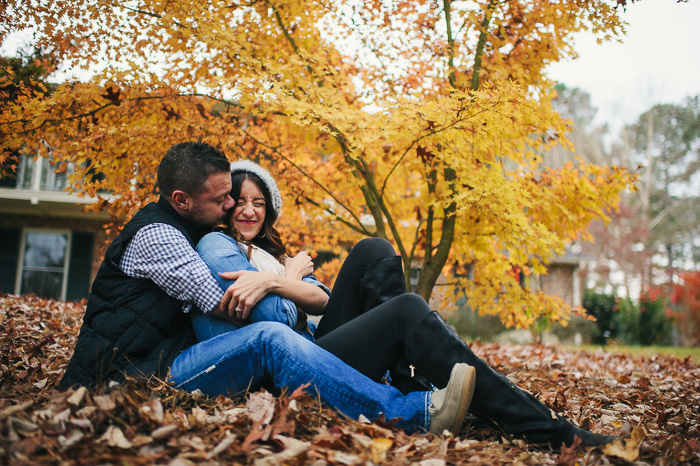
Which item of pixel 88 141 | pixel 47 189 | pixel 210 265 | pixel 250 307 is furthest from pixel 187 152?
pixel 47 189

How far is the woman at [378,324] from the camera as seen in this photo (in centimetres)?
209

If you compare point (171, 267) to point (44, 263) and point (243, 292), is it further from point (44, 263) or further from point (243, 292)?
point (44, 263)

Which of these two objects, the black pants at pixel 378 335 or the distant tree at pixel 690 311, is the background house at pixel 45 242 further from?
the distant tree at pixel 690 311

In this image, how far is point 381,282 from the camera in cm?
249

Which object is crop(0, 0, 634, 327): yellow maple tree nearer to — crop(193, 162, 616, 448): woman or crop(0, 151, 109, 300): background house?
crop(193, 162, 616, 448): woman

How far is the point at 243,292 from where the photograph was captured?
83.4 inches

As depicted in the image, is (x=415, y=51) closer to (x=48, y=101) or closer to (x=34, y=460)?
(x=48, y=101)

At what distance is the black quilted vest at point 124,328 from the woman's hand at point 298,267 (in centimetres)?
64

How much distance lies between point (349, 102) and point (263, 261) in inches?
101

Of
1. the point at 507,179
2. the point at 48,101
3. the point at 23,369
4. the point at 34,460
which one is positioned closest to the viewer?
A: the point at 34,460

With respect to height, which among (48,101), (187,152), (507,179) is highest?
(48,101)

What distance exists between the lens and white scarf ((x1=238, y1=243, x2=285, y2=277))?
2645 millimetres

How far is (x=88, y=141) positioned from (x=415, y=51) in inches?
122

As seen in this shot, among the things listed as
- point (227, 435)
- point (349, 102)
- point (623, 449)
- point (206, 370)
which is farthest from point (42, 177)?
point (623, 449)
